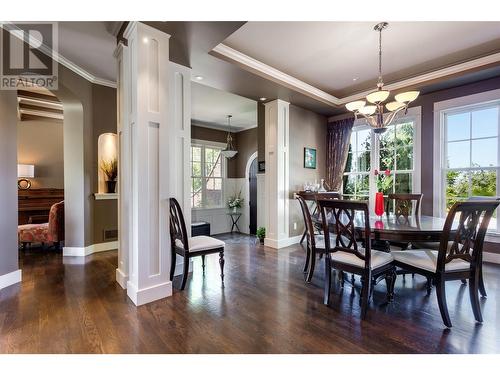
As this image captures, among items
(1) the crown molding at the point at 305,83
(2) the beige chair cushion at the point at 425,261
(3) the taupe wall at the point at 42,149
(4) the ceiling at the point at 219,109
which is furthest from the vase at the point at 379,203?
(3) the taupe wall at the point at 42,149

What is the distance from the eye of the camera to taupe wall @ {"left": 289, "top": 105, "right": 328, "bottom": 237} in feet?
16.1

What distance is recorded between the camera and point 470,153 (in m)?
3.90

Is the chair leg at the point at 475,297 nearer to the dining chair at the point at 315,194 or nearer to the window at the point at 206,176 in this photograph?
the dining chair at the point at 315,194

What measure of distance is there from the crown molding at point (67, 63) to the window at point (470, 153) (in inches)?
224

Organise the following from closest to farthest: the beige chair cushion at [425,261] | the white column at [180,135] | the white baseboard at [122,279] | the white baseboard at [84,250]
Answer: the beige chair cushion at [425,261] < the white baseboard at [122,279] < the white column at [180,135] < the white baseboard at [84,250]

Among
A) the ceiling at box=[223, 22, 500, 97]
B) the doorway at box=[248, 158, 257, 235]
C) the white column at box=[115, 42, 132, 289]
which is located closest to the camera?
the white column at box=[115, 42, 132, 289]

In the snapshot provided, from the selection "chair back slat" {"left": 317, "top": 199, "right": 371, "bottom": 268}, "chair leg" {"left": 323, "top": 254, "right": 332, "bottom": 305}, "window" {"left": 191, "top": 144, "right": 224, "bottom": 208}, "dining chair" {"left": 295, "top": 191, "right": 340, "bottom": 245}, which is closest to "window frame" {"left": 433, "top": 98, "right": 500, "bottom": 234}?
"dining chair" {"left": 295, "top": 191, "right": 340, "bottom": 245}

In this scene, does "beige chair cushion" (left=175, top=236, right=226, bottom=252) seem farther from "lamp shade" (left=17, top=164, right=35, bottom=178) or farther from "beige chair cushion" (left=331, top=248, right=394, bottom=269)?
"lamp shade" (left=17, top=164, right=35, bottom=178)

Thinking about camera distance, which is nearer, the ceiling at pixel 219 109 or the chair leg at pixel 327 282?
the chair leg at pixel 327 282

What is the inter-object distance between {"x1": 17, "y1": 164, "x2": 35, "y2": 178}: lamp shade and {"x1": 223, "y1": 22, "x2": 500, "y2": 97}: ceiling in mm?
5178

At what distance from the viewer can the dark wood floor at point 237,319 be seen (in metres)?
1.71

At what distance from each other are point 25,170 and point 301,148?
19.2ft
